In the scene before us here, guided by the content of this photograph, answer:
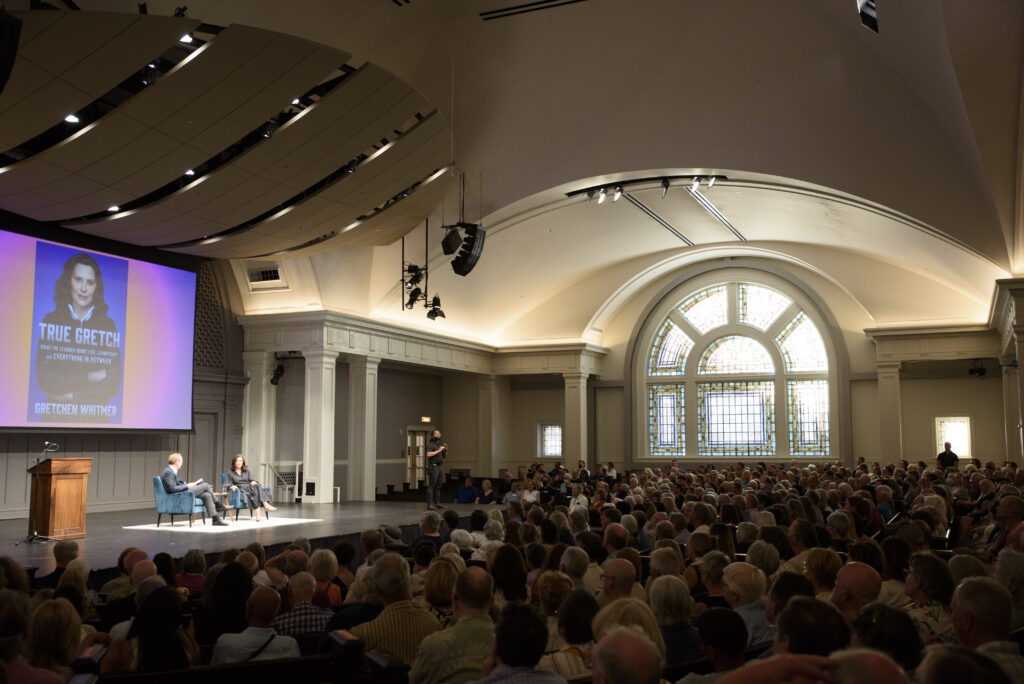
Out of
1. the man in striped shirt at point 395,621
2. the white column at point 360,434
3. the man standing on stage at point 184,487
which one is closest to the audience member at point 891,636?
the man in striped shirt at point 395,621

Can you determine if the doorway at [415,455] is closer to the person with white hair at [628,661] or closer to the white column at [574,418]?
the white column at [574,418]

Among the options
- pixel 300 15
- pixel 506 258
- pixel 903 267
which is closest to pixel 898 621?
pixel 300 15

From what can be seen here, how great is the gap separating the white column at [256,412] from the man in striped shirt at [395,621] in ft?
40.8

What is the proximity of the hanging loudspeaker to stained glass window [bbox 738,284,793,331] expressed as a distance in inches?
420

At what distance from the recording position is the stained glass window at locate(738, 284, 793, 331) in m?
19.9

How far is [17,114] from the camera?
25.0ft

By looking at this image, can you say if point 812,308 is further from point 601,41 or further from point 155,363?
point 155,363

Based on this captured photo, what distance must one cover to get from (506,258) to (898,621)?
1495cm

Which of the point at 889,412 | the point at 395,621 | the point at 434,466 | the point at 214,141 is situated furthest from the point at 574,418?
the point at 395,621

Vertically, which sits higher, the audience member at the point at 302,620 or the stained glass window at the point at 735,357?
the stained glass window at the point at 735,357

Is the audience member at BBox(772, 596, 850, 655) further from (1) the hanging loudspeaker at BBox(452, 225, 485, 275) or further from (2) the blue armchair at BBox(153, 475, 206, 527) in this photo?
(2) the blue armchair at BBox(153, 475, 206, 527)

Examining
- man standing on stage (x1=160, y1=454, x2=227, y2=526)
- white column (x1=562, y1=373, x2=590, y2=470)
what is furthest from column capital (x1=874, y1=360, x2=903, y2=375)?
man standing on stage (x1=160, y1=454, x2=227, y2=526)

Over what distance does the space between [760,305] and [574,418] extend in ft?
Result: 17.0

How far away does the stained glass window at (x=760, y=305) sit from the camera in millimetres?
19891
